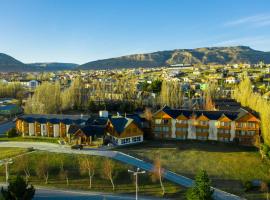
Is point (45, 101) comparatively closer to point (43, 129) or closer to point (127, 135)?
point (43, 129)

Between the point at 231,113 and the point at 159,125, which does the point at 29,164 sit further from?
the point at 231,113

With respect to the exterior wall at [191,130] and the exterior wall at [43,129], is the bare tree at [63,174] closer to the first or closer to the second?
the exterior wall at [43,129]

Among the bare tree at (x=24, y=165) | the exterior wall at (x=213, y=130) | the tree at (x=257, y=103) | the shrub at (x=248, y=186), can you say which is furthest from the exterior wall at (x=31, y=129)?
the tree at (x=257, y=103)

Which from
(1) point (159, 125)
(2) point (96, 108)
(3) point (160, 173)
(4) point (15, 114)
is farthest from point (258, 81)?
(3) point (160, 173)

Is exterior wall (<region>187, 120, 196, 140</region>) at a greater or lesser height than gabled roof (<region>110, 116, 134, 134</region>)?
lesser

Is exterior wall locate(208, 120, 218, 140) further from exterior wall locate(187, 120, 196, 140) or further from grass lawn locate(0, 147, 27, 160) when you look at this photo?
grass lawn locate(0, 147, 27, 160)

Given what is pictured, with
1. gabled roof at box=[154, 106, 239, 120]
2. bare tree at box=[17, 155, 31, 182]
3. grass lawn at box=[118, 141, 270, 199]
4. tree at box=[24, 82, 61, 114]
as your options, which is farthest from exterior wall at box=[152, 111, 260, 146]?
tree at box=[24, 82, 61, 114]

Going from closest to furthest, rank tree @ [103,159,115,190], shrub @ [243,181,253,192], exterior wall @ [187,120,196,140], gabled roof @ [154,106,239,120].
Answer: shrub @ [243,181,253,192] → tree @ [103,159,115,190] → gabled roof @ [154,106,239,120] → exterior wall @ [187,120,196,140]

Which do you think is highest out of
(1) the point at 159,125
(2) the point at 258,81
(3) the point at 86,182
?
(2) the point at 258,81
